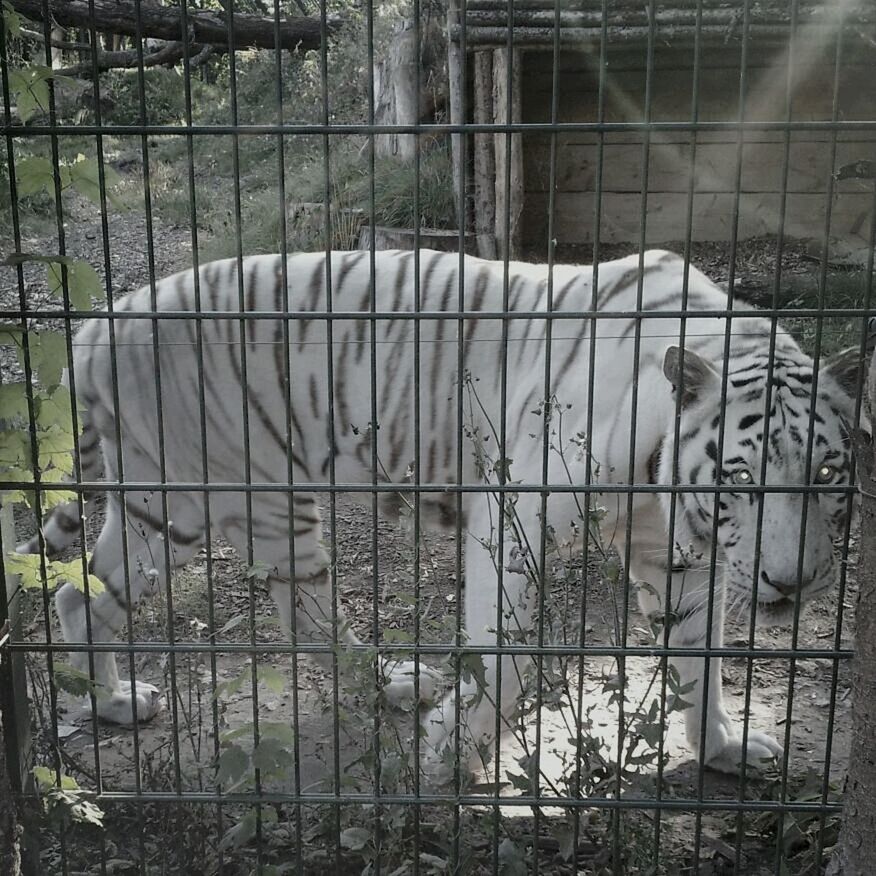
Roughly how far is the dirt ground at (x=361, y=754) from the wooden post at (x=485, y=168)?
1.82 m

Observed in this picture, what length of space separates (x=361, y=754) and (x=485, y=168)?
4.39 meters

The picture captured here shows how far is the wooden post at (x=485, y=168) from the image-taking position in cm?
645

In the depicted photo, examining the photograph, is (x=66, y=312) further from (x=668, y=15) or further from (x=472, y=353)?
(x=668, y=15)

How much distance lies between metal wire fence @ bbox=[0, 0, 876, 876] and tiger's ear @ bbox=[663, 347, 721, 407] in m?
0.03

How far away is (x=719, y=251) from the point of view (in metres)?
7.02

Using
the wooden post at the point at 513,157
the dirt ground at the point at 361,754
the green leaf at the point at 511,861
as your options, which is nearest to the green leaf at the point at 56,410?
the dirt ground at the point at 361,754

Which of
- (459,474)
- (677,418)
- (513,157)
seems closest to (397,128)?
(459,474)

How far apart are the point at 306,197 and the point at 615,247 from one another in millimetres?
2705

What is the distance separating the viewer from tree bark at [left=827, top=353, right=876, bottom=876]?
7.08 feet

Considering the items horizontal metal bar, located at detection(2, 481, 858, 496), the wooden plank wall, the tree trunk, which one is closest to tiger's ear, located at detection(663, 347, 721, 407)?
horizontal metal bar, located at detection(2, 481, 858, 496)

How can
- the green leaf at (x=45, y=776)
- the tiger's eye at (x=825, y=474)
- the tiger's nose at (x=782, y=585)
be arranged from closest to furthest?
the green leaf at (x=45, y=776), the tiger's nose at (x=782, y=585), the tiger's eye at (x=825, y=474)

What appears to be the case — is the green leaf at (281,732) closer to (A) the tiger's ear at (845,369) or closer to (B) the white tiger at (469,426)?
(B) the white tiger at (469,426)

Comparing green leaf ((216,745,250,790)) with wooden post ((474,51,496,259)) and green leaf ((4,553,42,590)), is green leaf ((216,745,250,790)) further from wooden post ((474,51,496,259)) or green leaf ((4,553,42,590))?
wooden post ((474,51,496,259))

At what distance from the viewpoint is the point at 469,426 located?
11.3 ft
